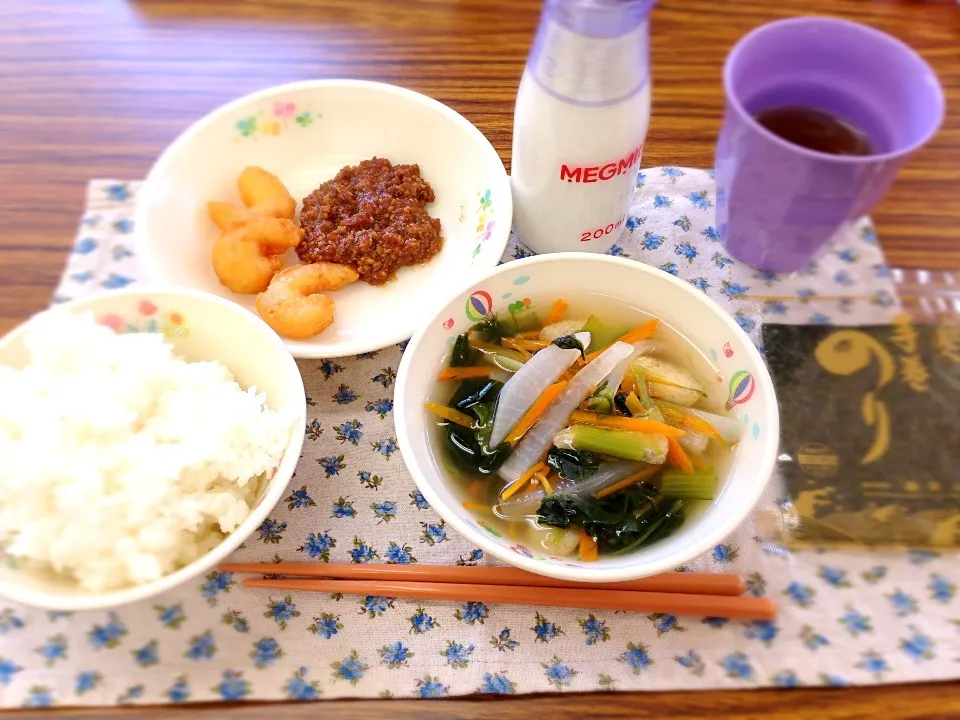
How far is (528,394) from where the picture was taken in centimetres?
106

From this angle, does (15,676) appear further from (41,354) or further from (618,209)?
(618,209)

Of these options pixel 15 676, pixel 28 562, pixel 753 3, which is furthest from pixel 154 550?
pixel 753 3

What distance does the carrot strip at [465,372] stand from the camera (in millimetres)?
1070

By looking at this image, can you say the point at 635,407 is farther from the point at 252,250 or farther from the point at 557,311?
the point at 252,250

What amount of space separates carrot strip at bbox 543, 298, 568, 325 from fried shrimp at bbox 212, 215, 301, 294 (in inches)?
21.0

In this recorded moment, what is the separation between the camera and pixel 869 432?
3.42ft

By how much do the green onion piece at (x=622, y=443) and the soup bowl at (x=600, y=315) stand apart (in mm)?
106

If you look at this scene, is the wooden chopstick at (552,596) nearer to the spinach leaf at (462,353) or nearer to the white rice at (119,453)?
the white rice at (119,453)

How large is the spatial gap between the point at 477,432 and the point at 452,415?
0.05 metres

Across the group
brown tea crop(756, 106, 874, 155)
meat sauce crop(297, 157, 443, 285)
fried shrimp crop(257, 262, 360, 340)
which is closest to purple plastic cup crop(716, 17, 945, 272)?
brown tea crop(756, 106, 874, 155)

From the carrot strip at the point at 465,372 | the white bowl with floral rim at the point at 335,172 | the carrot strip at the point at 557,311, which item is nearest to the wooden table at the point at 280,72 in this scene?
the white bowl with floral rim at the point at 335,172

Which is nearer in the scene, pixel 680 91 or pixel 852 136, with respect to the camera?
pixel 852 136

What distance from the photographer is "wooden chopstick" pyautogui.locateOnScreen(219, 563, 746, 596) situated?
95 centimetres

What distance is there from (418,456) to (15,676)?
2.17ft
